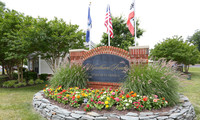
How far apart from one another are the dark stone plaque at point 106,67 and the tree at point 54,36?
92.4 inches

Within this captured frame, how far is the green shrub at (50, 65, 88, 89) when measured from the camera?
471 cm

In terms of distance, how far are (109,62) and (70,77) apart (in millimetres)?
1602

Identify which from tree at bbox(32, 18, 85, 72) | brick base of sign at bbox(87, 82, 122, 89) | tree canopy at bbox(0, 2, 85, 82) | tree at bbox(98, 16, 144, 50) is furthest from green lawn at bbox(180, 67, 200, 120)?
tree at bbox(98, 16, 144, 50)

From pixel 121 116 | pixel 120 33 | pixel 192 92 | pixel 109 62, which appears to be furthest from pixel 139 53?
pixel 120 33

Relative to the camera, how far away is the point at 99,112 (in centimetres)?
310

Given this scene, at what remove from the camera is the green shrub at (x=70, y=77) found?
15.4 feet

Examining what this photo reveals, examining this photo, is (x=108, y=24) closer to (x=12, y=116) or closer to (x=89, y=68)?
(x=89, y=68)

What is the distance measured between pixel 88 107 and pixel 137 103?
122cm

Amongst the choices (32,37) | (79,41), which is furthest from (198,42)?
(32,37)

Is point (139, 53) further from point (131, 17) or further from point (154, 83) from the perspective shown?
point (131, 17)

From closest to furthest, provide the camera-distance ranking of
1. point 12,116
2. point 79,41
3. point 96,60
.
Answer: point 12,116
point 96,60
point 79,41

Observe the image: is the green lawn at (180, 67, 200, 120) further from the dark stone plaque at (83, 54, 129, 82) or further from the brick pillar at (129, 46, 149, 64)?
the dark stone plaque at (83, 54, 129, 82)

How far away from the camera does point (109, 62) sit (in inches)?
196

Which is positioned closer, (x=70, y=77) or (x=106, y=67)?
(x=70, y=77)
